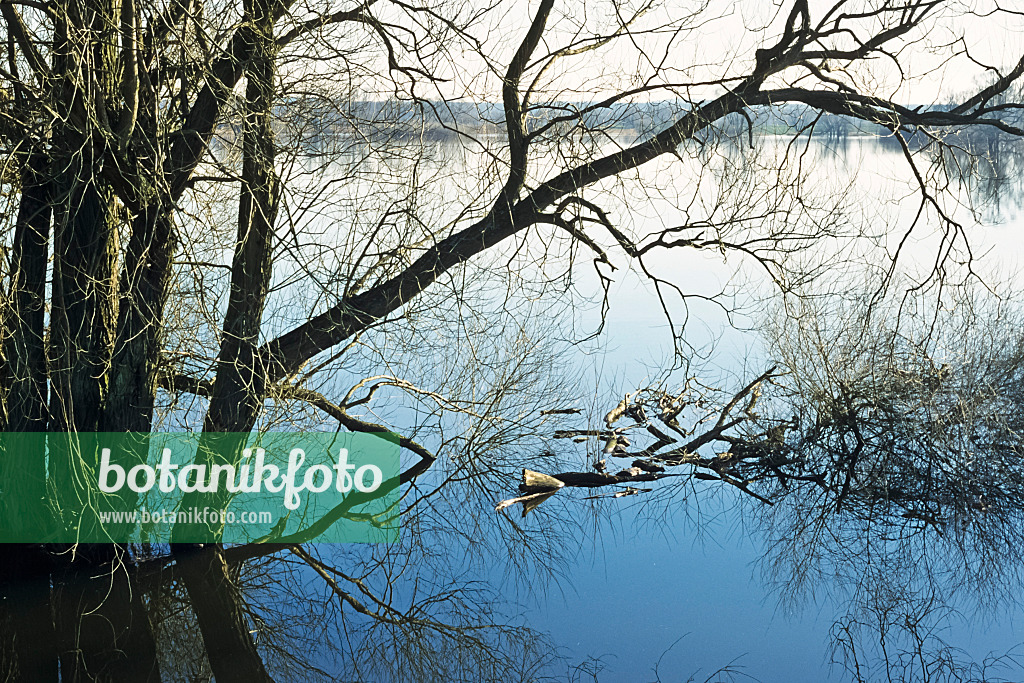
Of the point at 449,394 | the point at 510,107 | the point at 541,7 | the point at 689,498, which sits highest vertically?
the point at 541,7

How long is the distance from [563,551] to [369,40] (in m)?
2.39

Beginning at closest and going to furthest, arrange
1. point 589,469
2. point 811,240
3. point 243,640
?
point 243,640 → point 811,240 → point 589,469

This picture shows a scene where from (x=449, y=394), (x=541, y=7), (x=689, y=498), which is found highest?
(x=541, y=7)

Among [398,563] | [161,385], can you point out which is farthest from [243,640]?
[161,385]

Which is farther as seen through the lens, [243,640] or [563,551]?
[563,551]

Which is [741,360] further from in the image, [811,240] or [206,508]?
[206,508]

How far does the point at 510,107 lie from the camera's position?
4.18 m

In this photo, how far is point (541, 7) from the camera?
4121 millimetres

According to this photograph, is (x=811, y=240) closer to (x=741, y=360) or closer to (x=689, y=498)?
(x=689, y=498)

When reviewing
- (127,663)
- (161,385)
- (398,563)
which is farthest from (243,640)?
(161,385)

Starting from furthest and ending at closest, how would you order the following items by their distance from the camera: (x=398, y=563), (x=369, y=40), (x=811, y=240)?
(x=811, y=240) → (x=398, y=563) → (x=369, y=40)

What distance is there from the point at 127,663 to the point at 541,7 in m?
3.03

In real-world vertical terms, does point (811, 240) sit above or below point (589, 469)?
above

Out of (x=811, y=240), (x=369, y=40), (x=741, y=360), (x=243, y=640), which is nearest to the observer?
(x=243, y=640)
